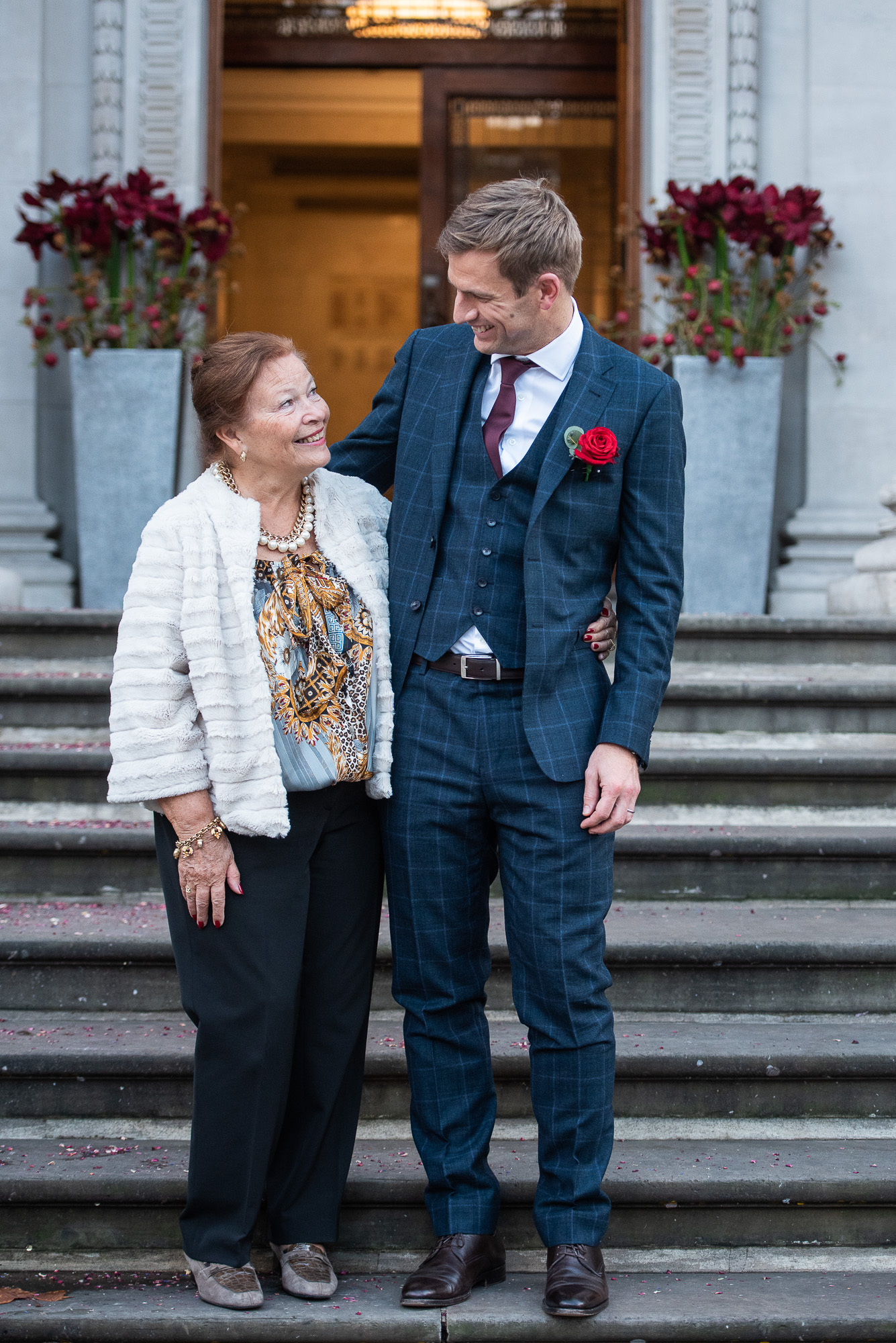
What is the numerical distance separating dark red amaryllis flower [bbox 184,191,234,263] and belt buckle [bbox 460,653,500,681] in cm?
365

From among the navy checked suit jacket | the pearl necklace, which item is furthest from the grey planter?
the navy checked suit jacket

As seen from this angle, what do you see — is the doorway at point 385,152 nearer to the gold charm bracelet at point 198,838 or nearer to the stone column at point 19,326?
the stone column at point 19,326

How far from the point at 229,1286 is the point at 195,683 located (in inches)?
38.4

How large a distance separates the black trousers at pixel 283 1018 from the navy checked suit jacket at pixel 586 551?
309mm

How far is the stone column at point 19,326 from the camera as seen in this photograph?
5.39 metres

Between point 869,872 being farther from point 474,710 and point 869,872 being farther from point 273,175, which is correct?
point 273,175

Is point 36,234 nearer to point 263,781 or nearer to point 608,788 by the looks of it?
point 263,781

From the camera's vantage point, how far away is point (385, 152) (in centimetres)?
1070

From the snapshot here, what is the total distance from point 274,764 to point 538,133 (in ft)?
17.4

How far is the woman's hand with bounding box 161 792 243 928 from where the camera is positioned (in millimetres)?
2068

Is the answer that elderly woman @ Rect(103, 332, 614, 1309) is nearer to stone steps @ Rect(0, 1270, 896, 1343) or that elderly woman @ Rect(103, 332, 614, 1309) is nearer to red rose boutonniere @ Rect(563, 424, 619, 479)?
stone steps @ Rect(0, 1270, 896, 1343)

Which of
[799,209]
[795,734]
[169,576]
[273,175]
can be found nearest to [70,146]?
[799,209]

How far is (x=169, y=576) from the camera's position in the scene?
2062mm

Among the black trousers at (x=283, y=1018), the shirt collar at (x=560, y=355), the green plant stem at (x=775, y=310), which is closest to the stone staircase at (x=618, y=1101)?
the black trousers at (x=283, y=1018)
